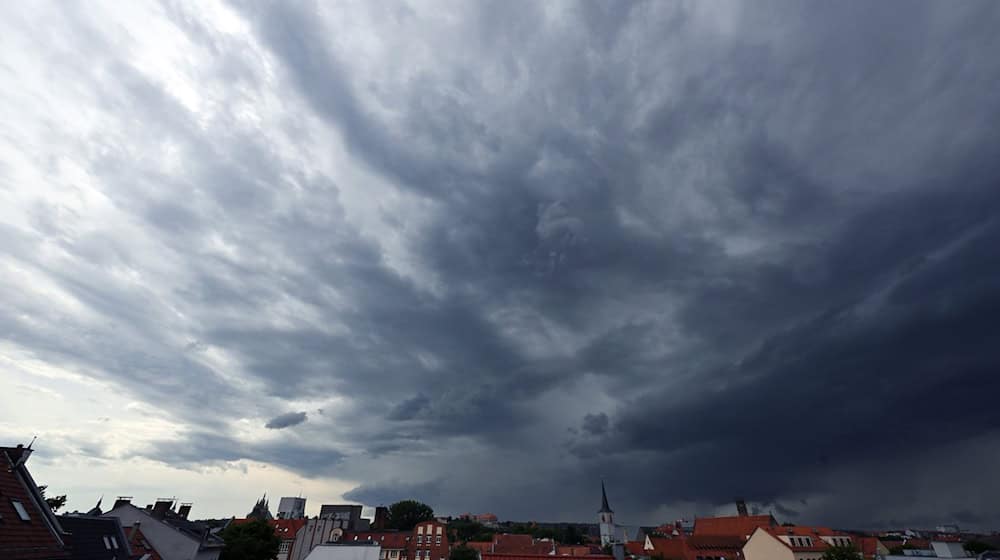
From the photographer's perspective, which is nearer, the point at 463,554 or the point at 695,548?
the point at 463,554

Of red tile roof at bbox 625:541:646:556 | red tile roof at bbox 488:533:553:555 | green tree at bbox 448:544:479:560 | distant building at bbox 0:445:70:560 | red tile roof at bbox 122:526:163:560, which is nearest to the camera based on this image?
distant building at bbox 0:445:70:560

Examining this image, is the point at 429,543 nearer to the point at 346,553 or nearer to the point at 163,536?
the point at 346,553

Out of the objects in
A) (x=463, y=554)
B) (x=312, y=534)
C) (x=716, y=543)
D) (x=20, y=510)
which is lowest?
(x=463, y=554)

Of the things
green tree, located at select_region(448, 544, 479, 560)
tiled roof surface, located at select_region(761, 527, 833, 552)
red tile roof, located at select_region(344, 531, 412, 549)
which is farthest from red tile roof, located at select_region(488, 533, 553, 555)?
tiled roof surface, located at select_region(761, 527, 833, 552)

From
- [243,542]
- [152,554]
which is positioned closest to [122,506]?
[152,554]

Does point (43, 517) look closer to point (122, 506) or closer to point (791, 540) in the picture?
point (122, 506)

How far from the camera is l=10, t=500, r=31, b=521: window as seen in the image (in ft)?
99.2

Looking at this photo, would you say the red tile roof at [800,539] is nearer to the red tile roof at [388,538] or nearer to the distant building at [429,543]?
the distant building at [429,543]

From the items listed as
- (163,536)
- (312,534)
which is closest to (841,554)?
(163,536)

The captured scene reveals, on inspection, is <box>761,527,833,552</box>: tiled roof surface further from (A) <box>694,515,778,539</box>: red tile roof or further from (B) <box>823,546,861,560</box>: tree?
(A) <box>694,515,778,539</box>: red tile roof

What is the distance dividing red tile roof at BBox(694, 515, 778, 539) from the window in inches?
6081

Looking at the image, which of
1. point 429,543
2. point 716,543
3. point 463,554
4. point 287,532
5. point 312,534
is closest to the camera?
point 429,543

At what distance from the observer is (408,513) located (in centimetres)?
18162

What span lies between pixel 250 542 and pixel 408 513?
119 meters
